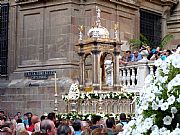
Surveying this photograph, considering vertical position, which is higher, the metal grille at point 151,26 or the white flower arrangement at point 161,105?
the metal grille at point 151,26

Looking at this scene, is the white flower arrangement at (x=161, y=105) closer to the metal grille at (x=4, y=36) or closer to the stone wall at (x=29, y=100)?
the stone wall at (x=29, y=100)

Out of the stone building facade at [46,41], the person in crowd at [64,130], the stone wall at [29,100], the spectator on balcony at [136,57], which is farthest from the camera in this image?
the stone building facade at [46,41]

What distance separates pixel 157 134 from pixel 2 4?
21428 millimetres

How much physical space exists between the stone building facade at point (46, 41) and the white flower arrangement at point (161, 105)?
15.5 meters

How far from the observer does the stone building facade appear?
21.2m

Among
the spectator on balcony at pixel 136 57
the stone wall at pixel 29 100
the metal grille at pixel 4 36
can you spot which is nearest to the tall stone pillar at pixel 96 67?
the stone wall at pixel 29 100

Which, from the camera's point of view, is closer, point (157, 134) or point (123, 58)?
point (157, 134)

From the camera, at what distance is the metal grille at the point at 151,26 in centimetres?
2672

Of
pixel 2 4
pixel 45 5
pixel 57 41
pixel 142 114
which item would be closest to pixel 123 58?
pixel 57 41

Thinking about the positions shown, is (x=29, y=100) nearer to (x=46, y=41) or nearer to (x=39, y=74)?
(x=39, y=74)

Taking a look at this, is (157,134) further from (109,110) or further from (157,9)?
(157,9)

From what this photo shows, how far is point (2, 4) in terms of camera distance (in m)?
24.9

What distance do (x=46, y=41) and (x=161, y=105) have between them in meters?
18.3

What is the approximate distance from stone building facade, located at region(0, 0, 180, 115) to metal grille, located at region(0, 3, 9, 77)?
11.3 inches
